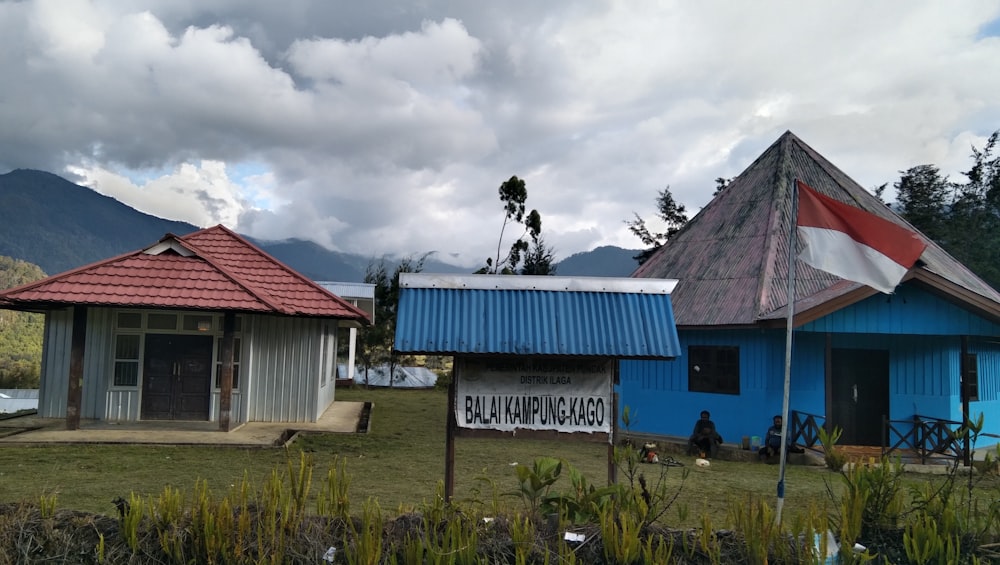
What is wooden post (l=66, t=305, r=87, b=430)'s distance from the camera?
13.3 meters

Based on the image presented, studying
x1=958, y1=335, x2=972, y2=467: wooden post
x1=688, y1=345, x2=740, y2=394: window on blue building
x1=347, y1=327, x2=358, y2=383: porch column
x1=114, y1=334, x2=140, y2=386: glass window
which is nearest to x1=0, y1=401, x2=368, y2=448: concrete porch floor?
x1=114, y1=334, x2=140, y2=386: glass window

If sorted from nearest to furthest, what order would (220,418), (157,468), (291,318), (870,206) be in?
(157,468)
(220,418)
(291,318)
(870,206)

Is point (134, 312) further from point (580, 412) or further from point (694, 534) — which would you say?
point (694, 534)

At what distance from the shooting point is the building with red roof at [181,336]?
13438mm

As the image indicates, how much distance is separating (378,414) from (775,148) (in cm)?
1356

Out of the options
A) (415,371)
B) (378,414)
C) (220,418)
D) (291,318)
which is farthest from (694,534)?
(415,371)

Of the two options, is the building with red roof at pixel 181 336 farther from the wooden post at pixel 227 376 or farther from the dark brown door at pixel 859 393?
the dark brown door at pixel 859 393

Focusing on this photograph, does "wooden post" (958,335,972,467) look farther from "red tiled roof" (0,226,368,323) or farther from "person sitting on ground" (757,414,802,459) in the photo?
"red tiled roof" (0,226,368,323)

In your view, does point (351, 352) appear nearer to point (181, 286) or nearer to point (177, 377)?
point (177, 377)

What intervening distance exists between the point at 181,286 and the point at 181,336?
1.68 metres

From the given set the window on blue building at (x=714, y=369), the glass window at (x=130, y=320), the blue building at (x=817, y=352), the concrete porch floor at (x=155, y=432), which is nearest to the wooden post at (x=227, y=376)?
the concrete porch floor at (x=155, y=432)

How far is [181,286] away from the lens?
45.2ft

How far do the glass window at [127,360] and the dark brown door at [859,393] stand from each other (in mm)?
15096

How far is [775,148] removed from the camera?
19703 mm
